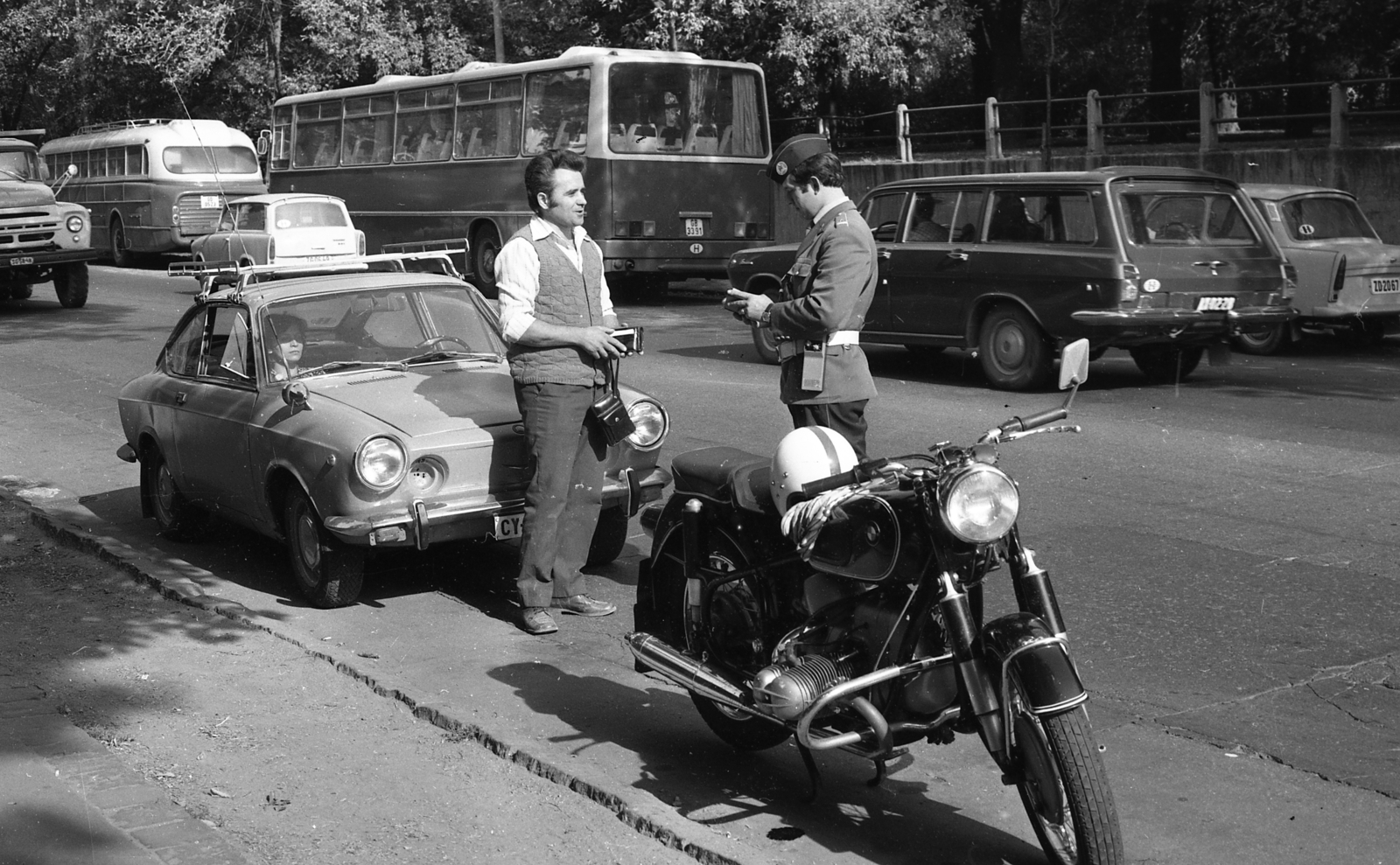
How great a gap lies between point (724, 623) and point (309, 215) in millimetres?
21537

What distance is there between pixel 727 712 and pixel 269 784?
4.80 feet

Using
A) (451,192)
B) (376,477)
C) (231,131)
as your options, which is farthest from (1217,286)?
(231,131)

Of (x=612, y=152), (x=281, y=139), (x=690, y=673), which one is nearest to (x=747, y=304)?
(x=690, y=673)

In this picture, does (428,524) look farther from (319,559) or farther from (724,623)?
(724,623)

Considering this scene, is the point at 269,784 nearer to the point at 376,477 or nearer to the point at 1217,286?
the point at 376,477

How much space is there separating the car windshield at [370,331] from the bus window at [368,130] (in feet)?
61.5

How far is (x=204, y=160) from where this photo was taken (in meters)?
33.2

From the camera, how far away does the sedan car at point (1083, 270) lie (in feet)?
40.8

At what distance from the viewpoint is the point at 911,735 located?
412 cm

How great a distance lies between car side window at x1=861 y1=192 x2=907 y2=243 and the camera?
14234 mm

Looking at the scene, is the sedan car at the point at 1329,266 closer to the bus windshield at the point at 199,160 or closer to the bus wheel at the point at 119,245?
the bus windshield at the point at 199,160

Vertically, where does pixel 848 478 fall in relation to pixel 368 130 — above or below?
below

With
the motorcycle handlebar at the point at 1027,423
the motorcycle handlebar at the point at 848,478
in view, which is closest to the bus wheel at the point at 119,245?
the motorcycle handlebar at the point at 848,478

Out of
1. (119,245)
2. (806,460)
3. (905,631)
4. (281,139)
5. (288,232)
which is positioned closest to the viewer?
(905,631)
